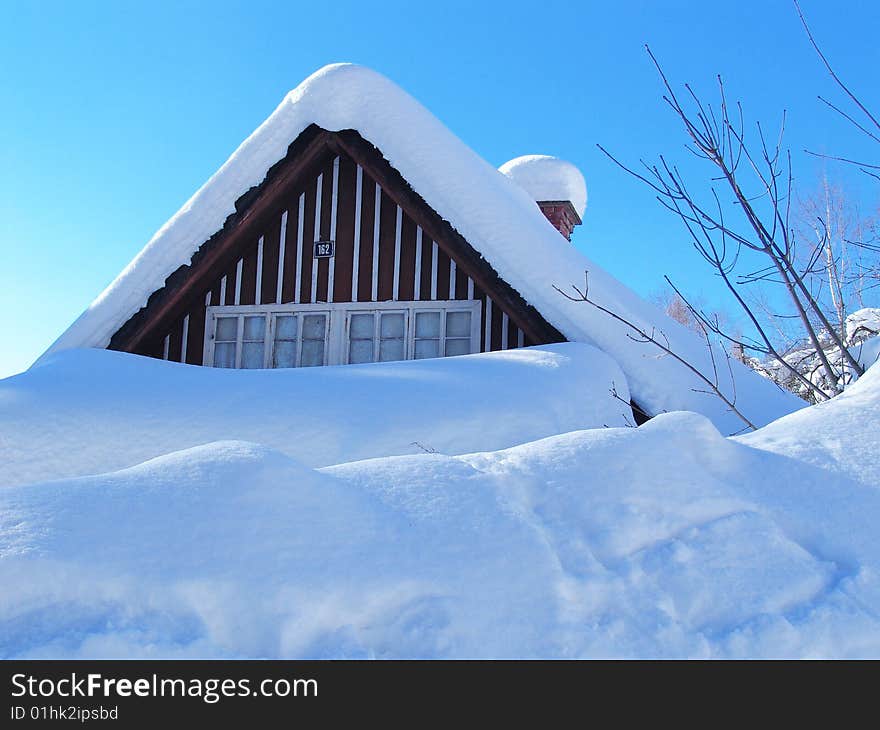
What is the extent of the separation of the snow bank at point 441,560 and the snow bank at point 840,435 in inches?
4.0

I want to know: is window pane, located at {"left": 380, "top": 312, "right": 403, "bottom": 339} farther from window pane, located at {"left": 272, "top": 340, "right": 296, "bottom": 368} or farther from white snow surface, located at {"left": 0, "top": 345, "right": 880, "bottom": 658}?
white snow surface, located at {"left": 0, "top": 345, "right": 880, "bottom": 658}

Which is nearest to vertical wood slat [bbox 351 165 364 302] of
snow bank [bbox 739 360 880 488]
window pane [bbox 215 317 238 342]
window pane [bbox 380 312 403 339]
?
window pane [bbox 380 312 403 339]

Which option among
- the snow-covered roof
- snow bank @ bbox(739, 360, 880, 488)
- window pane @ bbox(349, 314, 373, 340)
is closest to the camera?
snow bank @ bbox(739, 360, 880, 488)

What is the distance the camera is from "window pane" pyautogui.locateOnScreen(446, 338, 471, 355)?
6.23 metres

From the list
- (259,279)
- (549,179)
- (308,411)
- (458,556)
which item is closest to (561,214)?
(549,179)

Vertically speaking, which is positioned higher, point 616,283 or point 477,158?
point 477,158

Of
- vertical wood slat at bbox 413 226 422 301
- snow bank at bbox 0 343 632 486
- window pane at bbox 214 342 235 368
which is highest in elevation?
vertical wood slat at bbox 413 226 422 301

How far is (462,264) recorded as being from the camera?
5.91 metres

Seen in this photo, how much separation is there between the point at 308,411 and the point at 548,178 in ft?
26.1

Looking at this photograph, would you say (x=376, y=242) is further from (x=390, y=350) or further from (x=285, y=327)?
(x=285, y=327)

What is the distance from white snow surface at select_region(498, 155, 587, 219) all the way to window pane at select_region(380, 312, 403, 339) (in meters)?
5.24
